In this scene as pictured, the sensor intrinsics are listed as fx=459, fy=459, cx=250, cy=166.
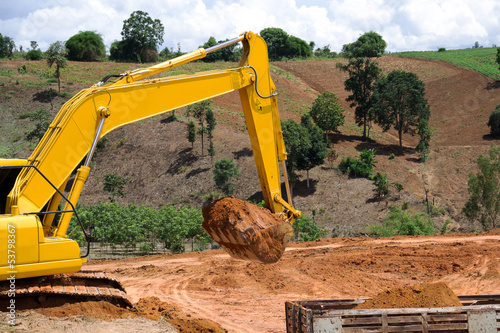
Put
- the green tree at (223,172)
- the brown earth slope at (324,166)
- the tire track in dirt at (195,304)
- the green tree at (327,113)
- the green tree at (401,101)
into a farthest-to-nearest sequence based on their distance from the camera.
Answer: the green tree at (327,113), the green tree at (401,101), the brown earth slope at (324,166), the green tree at (223,172), the tire track in dirt at (195,304)

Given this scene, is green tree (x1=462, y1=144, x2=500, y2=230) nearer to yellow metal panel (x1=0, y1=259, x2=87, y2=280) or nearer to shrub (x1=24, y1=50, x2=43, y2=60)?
yellow metal panel (x1=0, y1=259, x2=87, y2=280)

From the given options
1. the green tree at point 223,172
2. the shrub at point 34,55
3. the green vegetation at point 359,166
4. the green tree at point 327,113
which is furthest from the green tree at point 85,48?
the green vegetation at point 359,166

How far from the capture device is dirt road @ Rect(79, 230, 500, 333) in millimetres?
11267

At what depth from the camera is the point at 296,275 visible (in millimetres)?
14047

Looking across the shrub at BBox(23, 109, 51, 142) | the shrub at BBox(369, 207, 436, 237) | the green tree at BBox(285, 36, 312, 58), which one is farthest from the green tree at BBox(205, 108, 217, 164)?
the green tree at BBox(285, 36, 312, 58)

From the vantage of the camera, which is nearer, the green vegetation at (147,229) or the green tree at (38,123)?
the green vegetation at (147,229)

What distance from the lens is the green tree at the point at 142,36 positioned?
7175 cm

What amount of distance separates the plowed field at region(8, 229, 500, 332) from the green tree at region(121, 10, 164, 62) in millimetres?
60656

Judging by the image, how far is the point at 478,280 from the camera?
12.8 m

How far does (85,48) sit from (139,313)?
7236 centimetres

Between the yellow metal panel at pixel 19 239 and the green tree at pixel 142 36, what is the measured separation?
229 feet

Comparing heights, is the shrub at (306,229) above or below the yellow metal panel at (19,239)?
below

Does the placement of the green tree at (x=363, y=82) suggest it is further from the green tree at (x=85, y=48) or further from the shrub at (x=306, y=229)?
the green tree at (x=85, y=48)

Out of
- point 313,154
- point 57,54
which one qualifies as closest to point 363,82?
point 313,154
